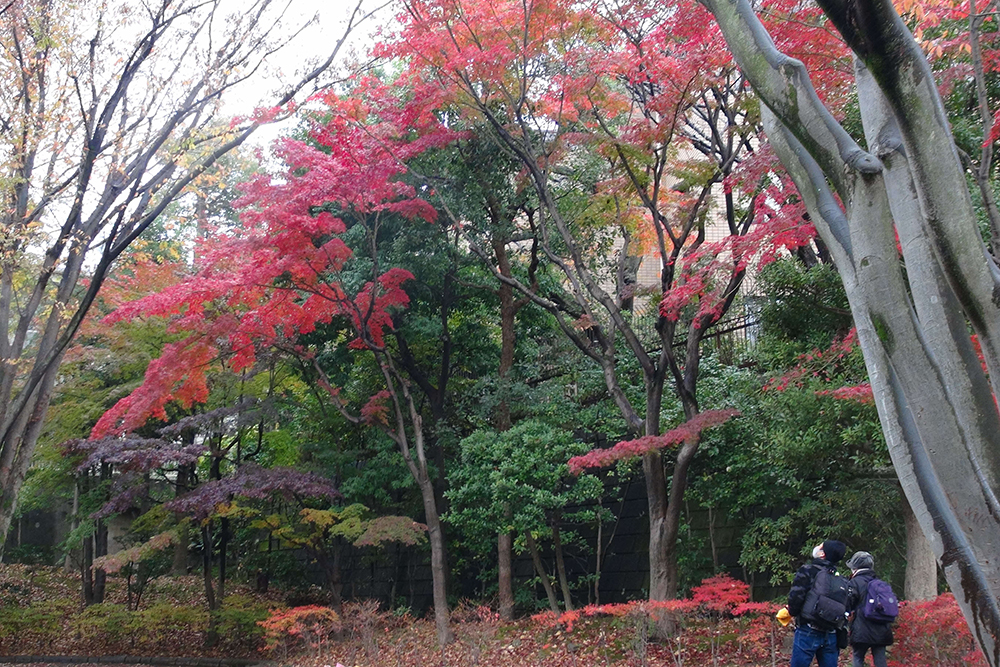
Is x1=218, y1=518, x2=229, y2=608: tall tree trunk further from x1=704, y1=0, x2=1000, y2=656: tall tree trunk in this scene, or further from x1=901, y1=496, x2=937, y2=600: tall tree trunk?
x1=704, y1=0, x2=1000, y2=656: tall tree trunk

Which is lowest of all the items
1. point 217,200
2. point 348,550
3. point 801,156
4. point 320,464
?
point 348,550

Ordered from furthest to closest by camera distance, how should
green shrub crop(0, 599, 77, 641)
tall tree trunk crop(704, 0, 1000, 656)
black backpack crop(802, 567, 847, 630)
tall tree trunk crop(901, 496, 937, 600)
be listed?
green shrub crop(0, 599, 77, 641) → tall tree trunk crop(901, 496, 937, 600) → black backpack crop(802, 567, 847, 630) → tall tree trunk crop(704, 0, 1000, 656)

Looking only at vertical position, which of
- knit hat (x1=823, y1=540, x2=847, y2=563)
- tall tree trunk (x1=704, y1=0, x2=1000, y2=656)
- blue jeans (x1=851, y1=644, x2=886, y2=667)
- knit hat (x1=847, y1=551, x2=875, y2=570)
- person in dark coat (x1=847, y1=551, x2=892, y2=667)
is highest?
tall tree trunk (x1=704, y1=0, x2=1000, y2=656)

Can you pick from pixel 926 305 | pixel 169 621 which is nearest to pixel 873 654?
pixel 926 305

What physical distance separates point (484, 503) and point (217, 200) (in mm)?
13999

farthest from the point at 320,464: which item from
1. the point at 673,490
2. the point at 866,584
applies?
the point at 866,584

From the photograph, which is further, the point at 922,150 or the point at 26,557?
the point at 26,557

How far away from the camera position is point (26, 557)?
1783cm

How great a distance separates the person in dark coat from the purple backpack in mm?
36

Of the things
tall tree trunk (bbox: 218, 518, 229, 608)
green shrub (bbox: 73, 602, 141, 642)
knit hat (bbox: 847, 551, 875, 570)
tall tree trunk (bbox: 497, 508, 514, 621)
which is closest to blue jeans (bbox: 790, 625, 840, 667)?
knit hat (bbox: 847, 551, 875, 570)

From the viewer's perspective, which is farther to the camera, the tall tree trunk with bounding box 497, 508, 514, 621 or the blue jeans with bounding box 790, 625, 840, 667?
the tall tree trunk with bounding box 497, 508, 514, 621

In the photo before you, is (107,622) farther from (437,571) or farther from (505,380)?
(505,380)

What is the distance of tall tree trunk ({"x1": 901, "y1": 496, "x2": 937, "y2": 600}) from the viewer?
7301 millimetres

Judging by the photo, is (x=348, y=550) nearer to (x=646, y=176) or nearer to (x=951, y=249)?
(x=646, y=176)
